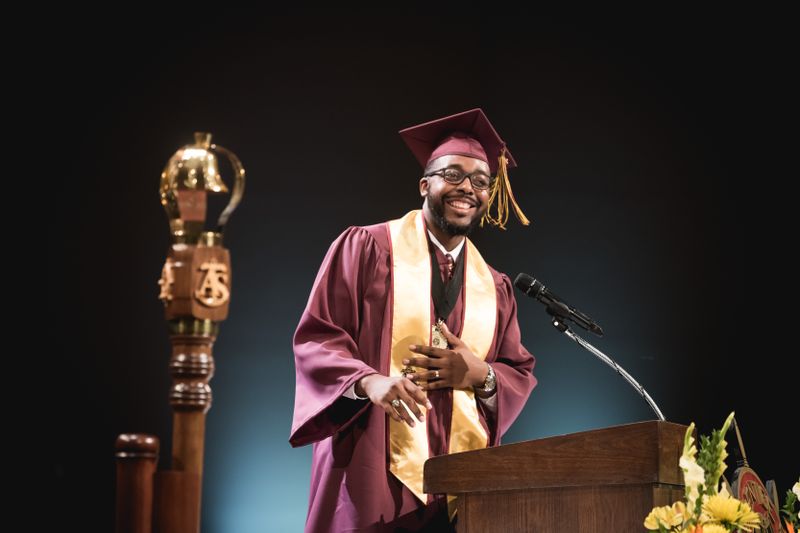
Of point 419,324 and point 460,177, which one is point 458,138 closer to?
point 460,177

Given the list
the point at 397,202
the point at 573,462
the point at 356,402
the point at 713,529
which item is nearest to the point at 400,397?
the point at 356,402

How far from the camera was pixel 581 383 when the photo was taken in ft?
16.3

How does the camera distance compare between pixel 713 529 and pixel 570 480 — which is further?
pixel 570 480

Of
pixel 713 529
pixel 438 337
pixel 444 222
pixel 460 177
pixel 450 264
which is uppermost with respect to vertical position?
pixel 460 177

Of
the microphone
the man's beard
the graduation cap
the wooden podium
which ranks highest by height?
the graduation cap

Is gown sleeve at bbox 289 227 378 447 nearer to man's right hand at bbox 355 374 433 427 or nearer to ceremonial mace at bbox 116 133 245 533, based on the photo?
man's right hand at bbox 355 374 433 427

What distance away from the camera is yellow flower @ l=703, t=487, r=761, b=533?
1.61 metres

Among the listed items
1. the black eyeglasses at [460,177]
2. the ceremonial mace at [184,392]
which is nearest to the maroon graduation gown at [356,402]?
the black eyeglasses at [460,177]

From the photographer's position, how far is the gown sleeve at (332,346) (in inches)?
105

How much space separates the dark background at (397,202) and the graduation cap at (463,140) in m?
1.58

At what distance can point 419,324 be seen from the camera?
2.89 metres

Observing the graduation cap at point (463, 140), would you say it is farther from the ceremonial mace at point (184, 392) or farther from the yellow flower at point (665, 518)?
the yellow flower at point (665, 518)

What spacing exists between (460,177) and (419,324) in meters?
0.45

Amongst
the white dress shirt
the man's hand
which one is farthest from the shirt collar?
the man's hand
